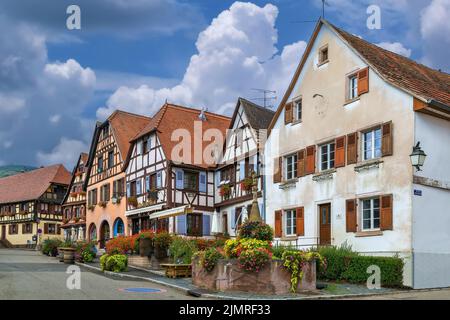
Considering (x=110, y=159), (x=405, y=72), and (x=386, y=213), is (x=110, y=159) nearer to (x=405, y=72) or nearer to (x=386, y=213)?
(x=405, y=72)

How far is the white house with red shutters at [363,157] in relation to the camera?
1967cm

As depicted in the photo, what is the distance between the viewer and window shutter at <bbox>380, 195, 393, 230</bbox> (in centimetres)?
1998

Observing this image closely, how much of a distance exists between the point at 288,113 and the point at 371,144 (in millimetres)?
5587

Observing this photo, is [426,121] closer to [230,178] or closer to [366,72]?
[366,72]

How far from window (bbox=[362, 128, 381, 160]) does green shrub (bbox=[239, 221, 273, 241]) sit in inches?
205

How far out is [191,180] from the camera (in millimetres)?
36500

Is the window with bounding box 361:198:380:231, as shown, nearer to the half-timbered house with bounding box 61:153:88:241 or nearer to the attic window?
the attic window

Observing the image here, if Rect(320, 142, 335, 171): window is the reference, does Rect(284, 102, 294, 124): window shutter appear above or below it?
above

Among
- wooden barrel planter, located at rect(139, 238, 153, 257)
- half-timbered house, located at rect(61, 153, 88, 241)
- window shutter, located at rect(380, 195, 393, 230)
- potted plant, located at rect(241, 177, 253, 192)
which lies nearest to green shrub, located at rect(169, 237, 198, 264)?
wooden barrel planter, located at rect(139, 238, 153, 257)

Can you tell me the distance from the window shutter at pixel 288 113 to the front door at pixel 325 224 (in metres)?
4.43

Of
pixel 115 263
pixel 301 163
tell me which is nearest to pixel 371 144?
pixel 301 163

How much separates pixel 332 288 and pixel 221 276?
3431 millimetres
